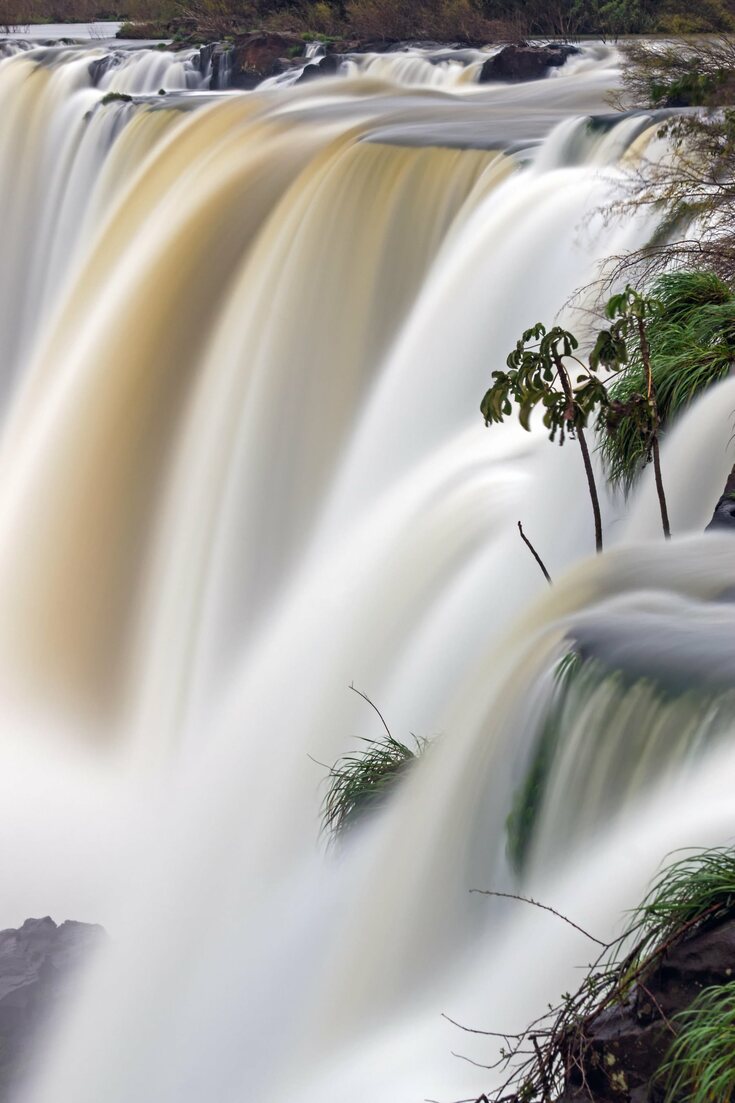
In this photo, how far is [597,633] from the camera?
458 centimetres

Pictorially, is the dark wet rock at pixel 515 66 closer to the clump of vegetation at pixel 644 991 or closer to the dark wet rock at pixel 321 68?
the dark wet rock at pixel 321 68

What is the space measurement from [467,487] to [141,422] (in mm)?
3263

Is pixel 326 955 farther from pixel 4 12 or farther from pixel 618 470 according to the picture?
pixel 4 12

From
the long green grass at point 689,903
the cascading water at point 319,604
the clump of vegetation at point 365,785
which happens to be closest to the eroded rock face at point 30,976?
the cascading water at point 319,604

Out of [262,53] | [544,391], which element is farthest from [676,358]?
[262,53]

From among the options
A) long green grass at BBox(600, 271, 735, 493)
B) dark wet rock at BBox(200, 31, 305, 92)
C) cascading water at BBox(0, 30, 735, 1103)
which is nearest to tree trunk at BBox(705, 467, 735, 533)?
cascading water at BBox(0, 30, 735, 1103)

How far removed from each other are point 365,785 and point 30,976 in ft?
5.87

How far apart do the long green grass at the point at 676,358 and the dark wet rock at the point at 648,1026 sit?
Result: 10.5 ft

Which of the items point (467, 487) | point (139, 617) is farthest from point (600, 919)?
point (139, 617)

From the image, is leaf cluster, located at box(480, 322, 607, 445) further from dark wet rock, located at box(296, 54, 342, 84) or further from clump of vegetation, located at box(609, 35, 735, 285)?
dark wet rock, located at box(296, 54, 342, 84)

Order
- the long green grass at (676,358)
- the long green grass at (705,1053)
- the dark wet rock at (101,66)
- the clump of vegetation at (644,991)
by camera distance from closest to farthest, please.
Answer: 1. the long green grass at (705,1053)
2. the clump of vegetation at (644,991)
3. the long green grass at (676,358)
4. the dark wet rock at (101,66)

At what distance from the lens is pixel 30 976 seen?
19.5 ft

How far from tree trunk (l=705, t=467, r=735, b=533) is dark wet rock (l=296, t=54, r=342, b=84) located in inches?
488

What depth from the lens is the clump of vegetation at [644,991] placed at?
303 centimetres
